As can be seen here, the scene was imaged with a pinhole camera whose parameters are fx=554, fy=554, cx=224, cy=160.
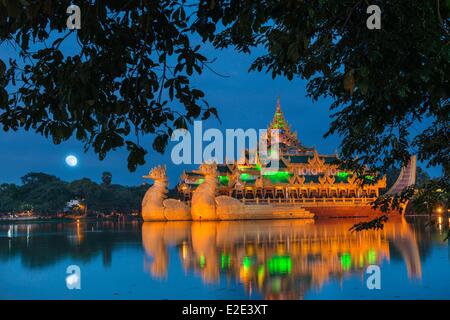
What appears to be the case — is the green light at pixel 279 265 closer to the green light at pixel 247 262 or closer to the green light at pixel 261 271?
the green light at pixel 261 271

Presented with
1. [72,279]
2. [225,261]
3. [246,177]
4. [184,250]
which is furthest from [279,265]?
[246,177]

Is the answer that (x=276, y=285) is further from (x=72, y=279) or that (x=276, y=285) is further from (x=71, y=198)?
(x=71, y=198)

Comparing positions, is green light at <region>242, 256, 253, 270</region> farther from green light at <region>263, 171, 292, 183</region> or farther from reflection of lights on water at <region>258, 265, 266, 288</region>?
green light at <region>263, 171, 292, 183</region>

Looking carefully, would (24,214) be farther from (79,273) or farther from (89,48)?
(89,48)

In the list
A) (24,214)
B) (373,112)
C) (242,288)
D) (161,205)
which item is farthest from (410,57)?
(24,214)

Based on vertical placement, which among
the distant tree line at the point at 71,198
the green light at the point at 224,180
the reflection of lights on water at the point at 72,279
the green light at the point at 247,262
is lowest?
the reflection of lights on water at the point at 72,279

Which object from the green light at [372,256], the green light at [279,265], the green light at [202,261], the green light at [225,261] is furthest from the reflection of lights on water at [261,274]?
the green light at [372,256]
